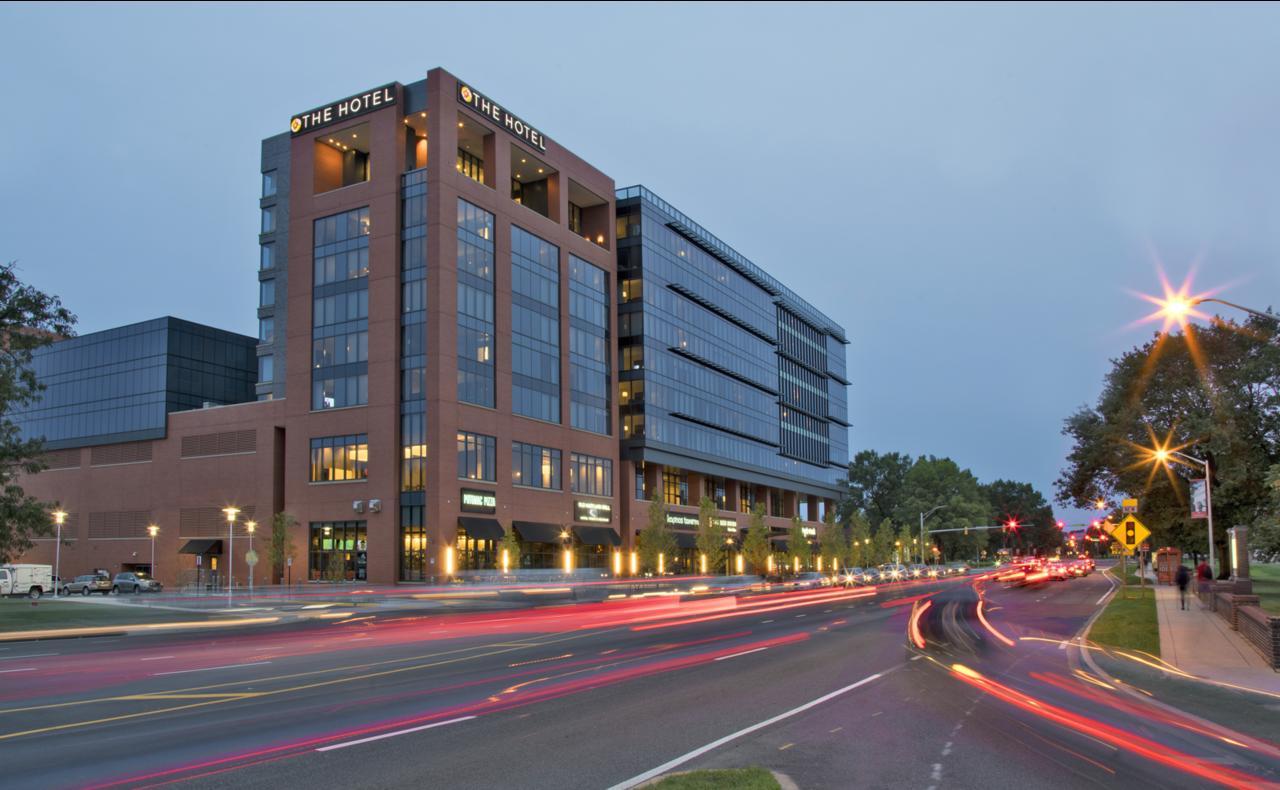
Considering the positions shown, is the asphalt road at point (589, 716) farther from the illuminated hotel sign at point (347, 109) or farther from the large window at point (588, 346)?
the large window at point (588, 346)

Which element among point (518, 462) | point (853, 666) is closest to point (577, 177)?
point (518, 462)

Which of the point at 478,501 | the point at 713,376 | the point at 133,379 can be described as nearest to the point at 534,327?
the point at 478,501

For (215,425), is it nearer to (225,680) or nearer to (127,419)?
(127,419)

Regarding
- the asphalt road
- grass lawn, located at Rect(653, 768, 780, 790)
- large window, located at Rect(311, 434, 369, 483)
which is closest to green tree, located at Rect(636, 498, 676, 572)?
large window, located at Rect(311, 434, 369, 483)

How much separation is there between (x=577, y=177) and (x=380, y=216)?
20865mm

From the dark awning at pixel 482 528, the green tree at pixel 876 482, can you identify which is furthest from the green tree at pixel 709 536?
the green tree at pixel 876 482

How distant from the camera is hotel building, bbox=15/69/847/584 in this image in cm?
6581

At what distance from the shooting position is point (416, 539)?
64000 millimetres

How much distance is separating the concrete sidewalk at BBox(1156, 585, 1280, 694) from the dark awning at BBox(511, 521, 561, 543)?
45.1 metres

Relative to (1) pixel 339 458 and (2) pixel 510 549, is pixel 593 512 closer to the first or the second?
(2) pixel 510 549

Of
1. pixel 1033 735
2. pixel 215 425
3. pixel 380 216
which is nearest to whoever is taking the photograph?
pixel 1033 735

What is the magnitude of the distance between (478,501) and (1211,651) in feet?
166

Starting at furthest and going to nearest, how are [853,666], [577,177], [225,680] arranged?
1. [577,177]
2. [853,666]
3. [225,680]

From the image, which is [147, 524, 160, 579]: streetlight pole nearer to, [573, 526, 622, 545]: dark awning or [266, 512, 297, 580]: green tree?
[266, 512, 297, 580]: green tree
